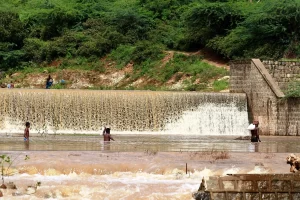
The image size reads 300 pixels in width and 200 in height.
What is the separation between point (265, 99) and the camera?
1015 inches

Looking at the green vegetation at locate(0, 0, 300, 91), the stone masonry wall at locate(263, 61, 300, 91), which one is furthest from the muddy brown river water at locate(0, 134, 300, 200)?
the green vegetation at locate(0, 0, 300, 91)

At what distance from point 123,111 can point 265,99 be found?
5849 millimetres

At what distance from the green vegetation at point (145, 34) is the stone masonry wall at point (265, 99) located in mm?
5536

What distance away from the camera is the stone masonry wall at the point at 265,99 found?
81.9ft

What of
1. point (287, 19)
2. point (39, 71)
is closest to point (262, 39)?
point (287, 19)

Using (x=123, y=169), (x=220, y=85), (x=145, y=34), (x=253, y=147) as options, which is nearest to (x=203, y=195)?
(x=123, y=169)

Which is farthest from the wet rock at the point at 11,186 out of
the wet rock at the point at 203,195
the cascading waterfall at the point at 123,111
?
the cascading waterfall at the point at 123,111

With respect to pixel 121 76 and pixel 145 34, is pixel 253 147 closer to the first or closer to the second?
pixel 121 76

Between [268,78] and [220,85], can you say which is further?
[220,85]

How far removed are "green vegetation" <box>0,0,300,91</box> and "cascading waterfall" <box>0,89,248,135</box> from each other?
21.8 ft

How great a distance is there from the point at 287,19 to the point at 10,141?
68.4ft

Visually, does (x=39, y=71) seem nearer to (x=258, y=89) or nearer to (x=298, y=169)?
(x=258, y=89)

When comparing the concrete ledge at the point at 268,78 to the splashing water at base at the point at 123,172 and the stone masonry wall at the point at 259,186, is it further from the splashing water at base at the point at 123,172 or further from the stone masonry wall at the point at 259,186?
the stone masonry wall at the point at 259,186

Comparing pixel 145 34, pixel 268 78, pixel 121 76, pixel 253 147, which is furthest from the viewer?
pixel 145 34
